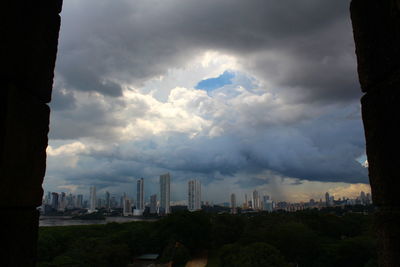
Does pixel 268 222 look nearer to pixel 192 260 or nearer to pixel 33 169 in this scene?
pixel 192 260

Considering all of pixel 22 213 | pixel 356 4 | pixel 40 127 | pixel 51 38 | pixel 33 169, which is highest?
pixel 356 4

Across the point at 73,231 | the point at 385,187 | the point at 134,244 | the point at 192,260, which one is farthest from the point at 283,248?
the point at 385,187

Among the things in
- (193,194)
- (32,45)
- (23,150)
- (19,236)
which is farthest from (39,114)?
(193,194)

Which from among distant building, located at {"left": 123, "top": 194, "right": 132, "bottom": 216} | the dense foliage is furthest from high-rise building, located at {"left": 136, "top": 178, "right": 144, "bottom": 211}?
the dense foliage

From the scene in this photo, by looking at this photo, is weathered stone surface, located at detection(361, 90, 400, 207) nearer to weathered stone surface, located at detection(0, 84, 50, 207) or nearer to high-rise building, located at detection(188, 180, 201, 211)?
weathered stone surface, located at detection(0, 84, 50, 207)

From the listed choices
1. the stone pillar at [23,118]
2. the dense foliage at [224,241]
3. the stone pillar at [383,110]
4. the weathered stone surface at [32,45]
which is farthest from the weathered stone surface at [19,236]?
the dense foliage at [224,241]

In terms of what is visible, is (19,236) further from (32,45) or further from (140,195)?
(140,195)
